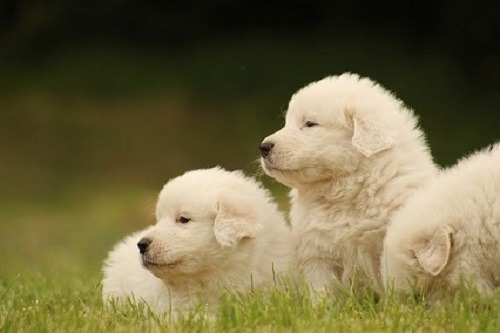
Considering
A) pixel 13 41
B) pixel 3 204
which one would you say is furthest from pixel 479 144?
pixel 13 41

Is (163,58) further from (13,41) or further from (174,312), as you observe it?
(174,312)

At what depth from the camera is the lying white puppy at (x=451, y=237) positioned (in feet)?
18.9

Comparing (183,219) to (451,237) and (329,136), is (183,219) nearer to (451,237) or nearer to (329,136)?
(329,136)

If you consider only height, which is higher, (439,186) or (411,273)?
(439,186)

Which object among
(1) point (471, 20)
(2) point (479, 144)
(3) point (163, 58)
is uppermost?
(3) point (163, 58)

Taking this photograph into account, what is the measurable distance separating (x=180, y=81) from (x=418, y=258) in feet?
46.3

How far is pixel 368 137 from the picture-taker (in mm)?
6777

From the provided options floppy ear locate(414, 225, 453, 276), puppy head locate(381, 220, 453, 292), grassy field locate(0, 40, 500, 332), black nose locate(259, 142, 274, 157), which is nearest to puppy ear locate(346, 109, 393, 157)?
black nose locate(259, 142, 274, 157)

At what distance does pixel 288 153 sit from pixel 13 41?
14623 mm

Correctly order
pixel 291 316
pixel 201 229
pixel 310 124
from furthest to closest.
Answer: pixel 310 124 < pixel 201 229 < pixel 291 316

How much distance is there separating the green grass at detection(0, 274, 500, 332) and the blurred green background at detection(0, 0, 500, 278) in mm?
8774

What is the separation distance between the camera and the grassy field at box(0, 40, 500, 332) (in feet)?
50.8

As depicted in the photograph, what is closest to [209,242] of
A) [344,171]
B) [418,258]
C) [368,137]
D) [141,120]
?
[344,171]

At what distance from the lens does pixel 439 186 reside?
6180 mm
